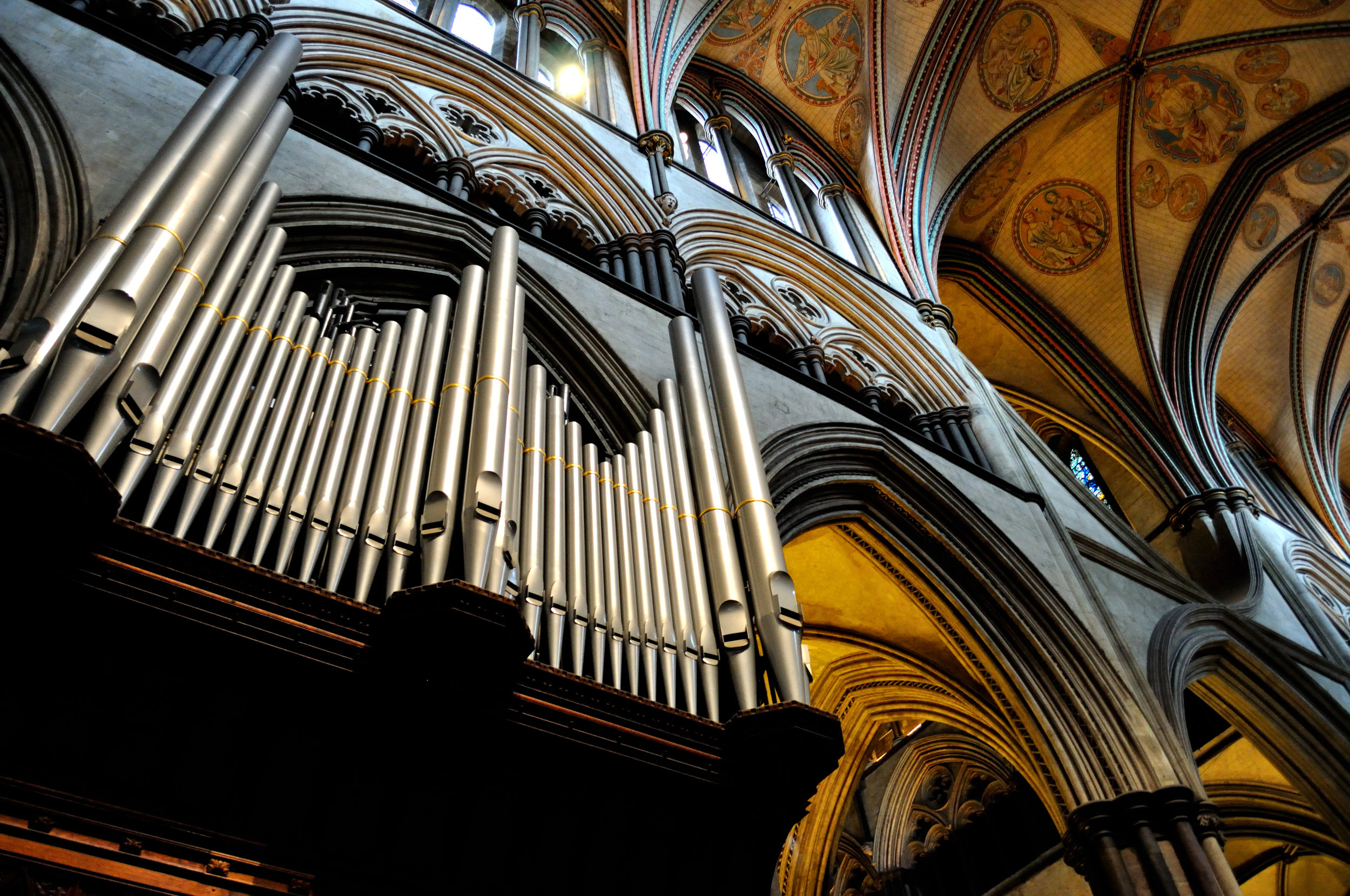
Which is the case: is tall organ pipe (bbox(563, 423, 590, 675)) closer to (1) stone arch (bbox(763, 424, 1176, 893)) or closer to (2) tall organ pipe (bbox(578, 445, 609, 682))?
(2) tall organ pipe (bbox(578, 445, 609, 682))

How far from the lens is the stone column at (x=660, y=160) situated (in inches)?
304

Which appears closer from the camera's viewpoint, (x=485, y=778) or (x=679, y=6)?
(x=485, y=778)

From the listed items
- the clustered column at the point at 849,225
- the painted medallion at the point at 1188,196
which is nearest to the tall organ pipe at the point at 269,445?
the clustered column at the point at 849,225

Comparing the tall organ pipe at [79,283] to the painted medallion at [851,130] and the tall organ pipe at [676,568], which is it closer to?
the tall organ pipe at [676,568]

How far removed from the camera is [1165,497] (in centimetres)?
1092

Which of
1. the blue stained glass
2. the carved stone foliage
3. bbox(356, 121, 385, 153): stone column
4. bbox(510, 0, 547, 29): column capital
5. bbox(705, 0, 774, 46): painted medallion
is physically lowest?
bbox(356, 121, 385, 153): stone column

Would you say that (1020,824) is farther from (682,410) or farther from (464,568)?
(464,568)

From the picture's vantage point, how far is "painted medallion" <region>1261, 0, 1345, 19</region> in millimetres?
11836

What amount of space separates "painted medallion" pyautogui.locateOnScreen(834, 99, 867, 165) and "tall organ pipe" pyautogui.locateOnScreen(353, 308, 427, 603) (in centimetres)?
929

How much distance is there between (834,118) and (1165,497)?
5653 millimetres

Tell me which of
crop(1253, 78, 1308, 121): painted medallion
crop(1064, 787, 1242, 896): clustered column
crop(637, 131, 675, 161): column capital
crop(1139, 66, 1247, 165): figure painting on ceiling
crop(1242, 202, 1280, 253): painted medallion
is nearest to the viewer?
crop(1064, 787, 1242, 896): clustered column

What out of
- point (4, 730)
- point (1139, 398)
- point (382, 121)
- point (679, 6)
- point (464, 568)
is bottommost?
point (4, 730)

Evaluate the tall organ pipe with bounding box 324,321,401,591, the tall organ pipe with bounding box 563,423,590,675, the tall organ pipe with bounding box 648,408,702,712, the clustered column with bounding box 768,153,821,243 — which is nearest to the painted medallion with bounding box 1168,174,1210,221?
the clustered column with bounding box 768,153,821,243

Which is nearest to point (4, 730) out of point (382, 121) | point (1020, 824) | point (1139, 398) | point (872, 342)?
point (382, 121)
